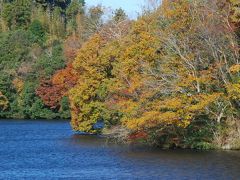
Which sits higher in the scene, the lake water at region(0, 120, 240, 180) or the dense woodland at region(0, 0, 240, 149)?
the dense woodland at region(0, 0, 240, 149)

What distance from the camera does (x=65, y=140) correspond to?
2149 inches

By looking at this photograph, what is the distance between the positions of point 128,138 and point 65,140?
7763 mm

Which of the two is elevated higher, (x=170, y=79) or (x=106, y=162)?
(x=170, y=79)

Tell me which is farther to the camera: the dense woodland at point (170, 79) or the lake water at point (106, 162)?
the dense woodland at point (170, 79)

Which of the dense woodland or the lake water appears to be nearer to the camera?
the lake water

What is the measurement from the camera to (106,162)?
38.5 metres

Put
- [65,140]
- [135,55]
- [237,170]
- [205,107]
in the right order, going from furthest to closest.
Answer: [65,140] → [135,55] → [205,107] → [237,170]

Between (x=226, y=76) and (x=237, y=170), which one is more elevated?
(x=226, y=76)

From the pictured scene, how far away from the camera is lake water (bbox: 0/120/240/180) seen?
109 feet

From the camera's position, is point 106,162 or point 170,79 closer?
point 106,162

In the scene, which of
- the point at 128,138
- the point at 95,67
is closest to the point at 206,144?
the point at 128,138

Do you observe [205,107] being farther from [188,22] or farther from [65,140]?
[65,140]

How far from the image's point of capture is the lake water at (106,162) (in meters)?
33.2

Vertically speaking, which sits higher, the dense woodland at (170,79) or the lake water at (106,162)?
the dense woodland at (170,79)
